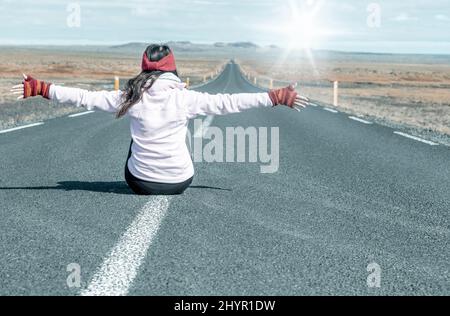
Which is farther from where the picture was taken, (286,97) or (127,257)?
(286,97)

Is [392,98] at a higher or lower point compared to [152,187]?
lower

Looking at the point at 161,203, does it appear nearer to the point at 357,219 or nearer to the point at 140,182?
the point at 140,182

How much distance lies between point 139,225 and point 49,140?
21.4 feet

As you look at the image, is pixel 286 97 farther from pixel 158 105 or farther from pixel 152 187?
pixel 152 187

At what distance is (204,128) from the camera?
1435 cm

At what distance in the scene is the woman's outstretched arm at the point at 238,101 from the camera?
5770 millimetres

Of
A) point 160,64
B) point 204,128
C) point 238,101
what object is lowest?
point 204,128

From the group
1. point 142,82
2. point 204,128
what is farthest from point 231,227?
point 204,128

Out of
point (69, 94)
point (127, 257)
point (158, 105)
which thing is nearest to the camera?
point (127, 257)

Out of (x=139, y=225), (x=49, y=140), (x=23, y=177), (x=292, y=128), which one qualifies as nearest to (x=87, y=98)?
(x=139, y=225)

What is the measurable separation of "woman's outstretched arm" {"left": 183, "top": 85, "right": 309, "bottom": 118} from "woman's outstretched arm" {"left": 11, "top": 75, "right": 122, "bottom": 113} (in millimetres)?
680

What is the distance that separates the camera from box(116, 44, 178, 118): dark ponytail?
5.93 m

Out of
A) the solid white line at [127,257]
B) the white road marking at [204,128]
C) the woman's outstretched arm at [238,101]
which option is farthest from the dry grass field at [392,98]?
the solid white line at [127,257]

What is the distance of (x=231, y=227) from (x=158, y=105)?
4.98 feet
